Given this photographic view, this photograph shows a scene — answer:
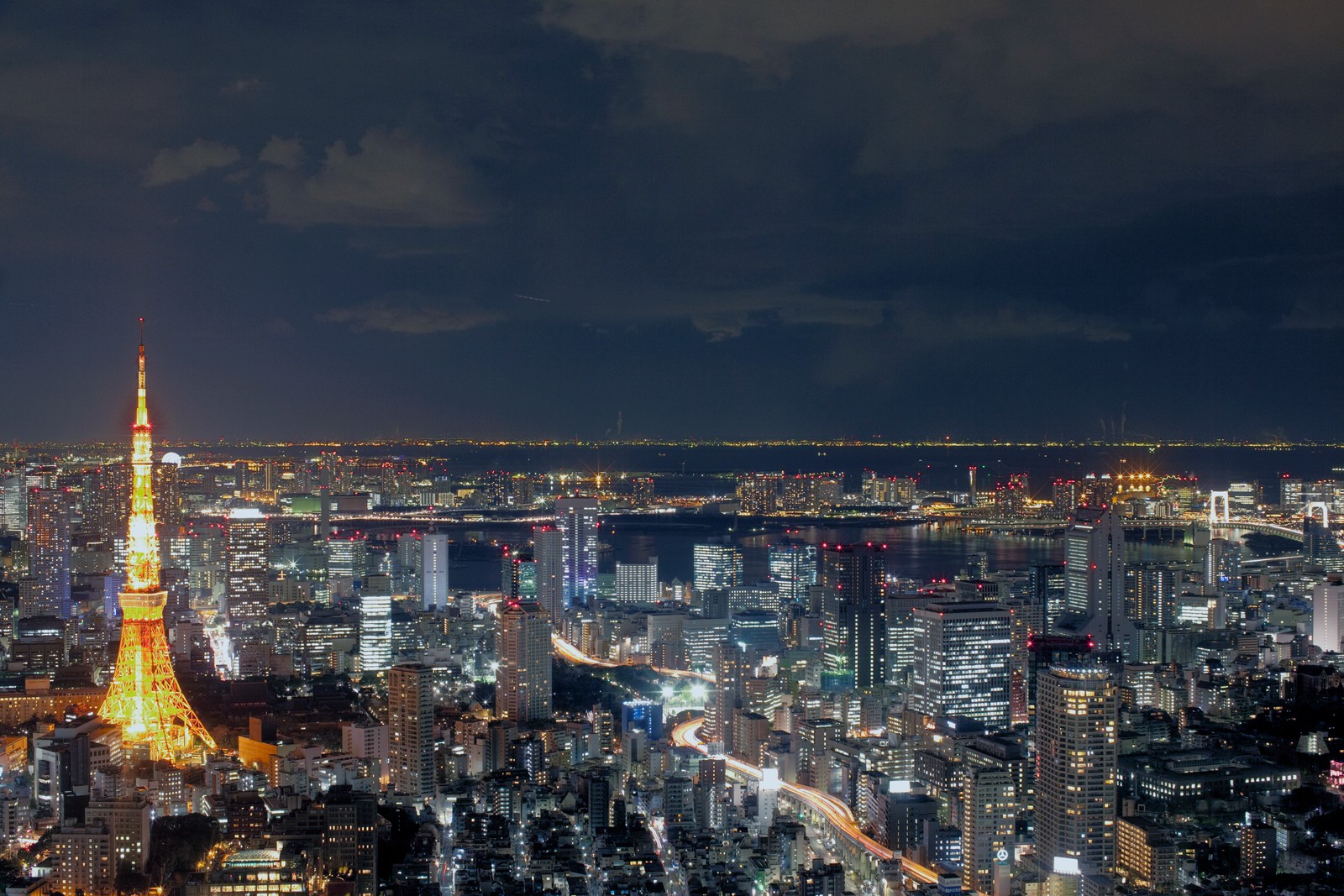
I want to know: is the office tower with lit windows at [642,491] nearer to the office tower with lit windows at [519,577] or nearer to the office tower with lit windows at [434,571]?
the office tower with lit windows at [519,577]

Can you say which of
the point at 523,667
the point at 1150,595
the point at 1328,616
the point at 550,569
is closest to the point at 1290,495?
the point at 1150,595

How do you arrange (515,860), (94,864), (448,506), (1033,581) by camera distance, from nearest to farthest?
(94,864)
(515,860)
(1033,581)
(448,506)

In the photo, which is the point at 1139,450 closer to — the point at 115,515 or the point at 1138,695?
the point at 1138,695

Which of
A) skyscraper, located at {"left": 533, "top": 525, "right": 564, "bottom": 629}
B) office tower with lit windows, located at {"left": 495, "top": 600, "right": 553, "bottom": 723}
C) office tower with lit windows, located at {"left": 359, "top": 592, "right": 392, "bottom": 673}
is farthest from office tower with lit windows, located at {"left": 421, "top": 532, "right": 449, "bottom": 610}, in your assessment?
office tower with lit windows, located at {"left": 495, "top": 600, "right": 553, "bottom": 723}

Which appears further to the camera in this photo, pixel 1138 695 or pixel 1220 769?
pixel 1138 695

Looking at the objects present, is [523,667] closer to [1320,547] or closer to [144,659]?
[144,659]

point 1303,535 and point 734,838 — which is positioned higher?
point 1303,535

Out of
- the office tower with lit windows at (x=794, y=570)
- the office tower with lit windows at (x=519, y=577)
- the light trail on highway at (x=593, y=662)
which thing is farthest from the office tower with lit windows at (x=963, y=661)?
the office tower with lit windows at (x=519, y=577)

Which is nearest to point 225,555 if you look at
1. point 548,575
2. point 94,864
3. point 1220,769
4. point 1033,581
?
point 548,575

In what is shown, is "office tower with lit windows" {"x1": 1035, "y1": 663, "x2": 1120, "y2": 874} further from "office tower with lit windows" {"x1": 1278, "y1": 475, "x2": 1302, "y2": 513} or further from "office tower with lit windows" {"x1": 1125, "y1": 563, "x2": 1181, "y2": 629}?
"office tower with lit windows" {"x1": 1278, "y1": 475, "x2": 1302, "y2": 513}
